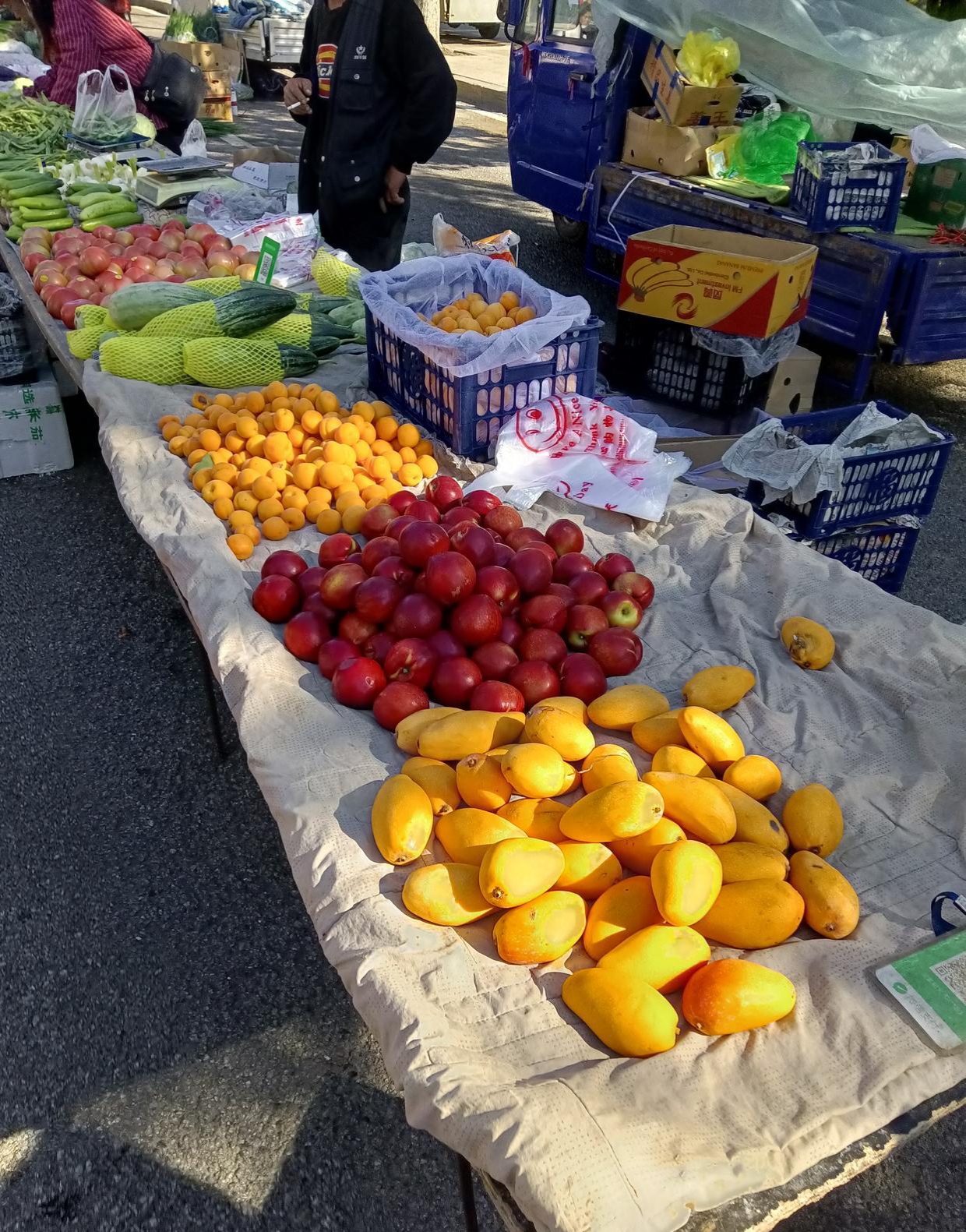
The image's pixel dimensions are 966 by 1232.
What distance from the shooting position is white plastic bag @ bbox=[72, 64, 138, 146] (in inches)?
252

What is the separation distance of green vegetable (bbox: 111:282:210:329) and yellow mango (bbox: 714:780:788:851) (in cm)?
319

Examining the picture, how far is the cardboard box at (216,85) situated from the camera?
11.9 meters

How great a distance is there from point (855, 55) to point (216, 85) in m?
9.43

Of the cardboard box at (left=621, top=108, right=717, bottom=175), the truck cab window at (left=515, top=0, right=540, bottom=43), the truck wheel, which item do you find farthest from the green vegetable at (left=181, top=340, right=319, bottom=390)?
the truck wheel

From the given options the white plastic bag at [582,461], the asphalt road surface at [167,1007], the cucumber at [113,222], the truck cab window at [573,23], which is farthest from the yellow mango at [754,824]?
the truck cab window at [573,23]

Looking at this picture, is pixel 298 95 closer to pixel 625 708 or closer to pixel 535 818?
pixel 625 708

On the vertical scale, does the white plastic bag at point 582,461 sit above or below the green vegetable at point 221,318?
below

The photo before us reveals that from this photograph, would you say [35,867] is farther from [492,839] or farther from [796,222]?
[796,222]

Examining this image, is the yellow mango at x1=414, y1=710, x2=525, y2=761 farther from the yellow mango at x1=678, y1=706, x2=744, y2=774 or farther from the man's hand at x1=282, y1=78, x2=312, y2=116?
the man's hand at x1=282, y1=78, x2=312, y2=116

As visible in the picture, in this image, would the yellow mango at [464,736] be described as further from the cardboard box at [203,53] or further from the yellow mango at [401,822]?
the cardboard box at [203,53]

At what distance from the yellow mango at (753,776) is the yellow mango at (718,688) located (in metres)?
0.23

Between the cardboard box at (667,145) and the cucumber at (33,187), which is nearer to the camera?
the cucumber at (33,187)

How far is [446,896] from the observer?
1.56m

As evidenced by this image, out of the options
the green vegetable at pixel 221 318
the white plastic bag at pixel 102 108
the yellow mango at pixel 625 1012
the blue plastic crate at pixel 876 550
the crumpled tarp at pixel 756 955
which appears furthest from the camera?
the white plastic bag at pixel 102 108
